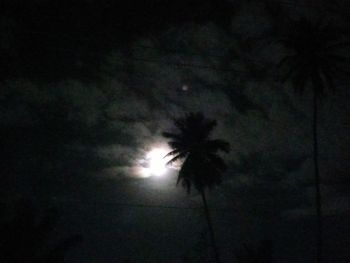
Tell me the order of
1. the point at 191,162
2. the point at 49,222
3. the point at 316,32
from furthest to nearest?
1. the point at 191,162
2. the point at 316,32
3. the point at 49,222

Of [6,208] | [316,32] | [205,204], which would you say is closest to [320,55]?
[316,32]

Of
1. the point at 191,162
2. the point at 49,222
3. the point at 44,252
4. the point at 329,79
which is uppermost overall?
the point at 329,79

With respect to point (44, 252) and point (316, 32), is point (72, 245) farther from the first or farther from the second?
point (316, 32)

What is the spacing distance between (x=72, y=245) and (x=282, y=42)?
A: 20.4 meters

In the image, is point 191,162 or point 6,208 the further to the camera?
point 191,162

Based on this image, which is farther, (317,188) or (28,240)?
(317,188)

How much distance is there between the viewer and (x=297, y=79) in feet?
95.9

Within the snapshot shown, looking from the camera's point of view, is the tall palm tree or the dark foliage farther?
the tall palm tree

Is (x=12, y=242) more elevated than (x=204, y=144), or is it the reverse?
(x=204, y=144)

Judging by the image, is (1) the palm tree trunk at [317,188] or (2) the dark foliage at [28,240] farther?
(1) the palm tree trunk at [317,188]

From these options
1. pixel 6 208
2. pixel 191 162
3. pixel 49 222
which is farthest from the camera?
pixel 191 162

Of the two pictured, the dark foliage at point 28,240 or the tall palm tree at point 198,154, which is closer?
the dark foliage at point 28,240

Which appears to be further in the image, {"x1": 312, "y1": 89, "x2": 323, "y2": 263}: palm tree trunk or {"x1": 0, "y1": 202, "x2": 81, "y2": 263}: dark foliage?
{"x1": 312, "y1": 89, "x2": 323, "y2": 263}: palm tree trunk

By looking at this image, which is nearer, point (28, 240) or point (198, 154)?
point (28, 240)
